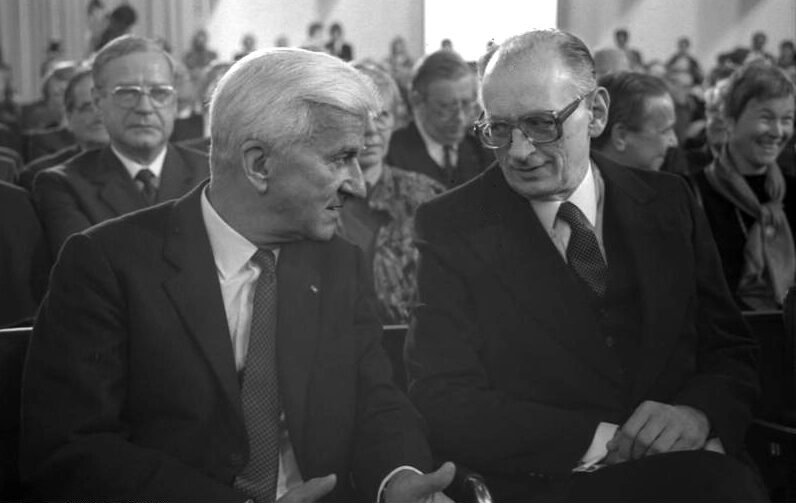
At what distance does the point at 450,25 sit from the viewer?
3539mm

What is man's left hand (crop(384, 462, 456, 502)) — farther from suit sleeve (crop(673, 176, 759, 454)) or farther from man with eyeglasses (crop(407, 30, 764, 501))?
suit sleeve (crop(673, 176, 759, 454))

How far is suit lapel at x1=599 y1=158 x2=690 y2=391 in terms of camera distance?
2.44 metres

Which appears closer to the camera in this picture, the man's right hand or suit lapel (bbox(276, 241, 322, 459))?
the man's right hand

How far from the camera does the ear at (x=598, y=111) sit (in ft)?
8.02

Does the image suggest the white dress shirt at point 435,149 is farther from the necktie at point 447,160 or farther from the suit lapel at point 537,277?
the suit lapel at point 537,277

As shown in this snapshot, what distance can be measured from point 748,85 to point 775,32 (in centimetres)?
1570

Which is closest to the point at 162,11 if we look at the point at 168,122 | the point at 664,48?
the point at 664,48

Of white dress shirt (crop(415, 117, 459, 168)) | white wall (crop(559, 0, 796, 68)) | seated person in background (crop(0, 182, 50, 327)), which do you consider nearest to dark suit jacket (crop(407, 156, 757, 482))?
seated person in background (crop(0, 182, 50, 327))

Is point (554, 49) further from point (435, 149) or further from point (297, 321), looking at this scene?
point (435, 149)

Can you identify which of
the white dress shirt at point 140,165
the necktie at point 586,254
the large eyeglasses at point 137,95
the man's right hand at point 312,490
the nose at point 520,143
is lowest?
the man's right hand at point 312,490

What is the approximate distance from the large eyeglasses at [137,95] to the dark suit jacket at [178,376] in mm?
2005

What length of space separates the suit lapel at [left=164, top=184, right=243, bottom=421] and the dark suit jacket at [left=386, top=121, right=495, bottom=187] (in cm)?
321

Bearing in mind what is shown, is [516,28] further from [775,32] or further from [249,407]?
[775,32]

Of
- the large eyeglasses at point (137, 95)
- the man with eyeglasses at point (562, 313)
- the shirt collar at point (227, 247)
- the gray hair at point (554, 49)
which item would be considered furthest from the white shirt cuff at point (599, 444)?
the large eyeglasses at point (137, 95)
